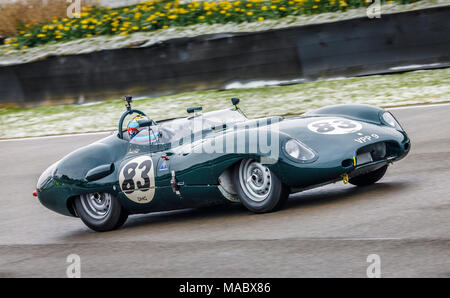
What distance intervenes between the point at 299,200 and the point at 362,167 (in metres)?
0.90

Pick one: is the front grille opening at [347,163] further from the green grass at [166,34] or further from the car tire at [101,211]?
the green grass at [166,34]

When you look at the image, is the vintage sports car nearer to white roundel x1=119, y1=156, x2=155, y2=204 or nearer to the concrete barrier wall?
white roundel x1=119, y1=156, x2=155, y2=204

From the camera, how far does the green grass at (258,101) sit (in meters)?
11.9

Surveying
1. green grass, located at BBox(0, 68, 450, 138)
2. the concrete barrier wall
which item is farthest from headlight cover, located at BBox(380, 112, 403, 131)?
the concrete barrier wall

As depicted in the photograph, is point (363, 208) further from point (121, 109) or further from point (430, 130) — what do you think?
point (121, 109)

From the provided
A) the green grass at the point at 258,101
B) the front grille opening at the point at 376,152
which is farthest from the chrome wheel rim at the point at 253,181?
the green grass at the point at 258,101

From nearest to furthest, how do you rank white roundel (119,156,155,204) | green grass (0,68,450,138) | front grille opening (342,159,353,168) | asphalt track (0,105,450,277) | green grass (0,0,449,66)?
asphalt track (0,105,450,277)
front grille opening (342,159,353,168)
white roundel (119,156,155,204)
green grass (0,68,450,138)
green grass (0,0,449,66)

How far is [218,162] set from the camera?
6.07 metres

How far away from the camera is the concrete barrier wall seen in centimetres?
1195

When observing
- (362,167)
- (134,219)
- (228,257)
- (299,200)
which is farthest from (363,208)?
(134,219)

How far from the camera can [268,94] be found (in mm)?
13133

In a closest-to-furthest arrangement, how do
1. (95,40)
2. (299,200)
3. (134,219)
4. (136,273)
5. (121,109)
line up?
(136,273) < (299,200) < (134,219) < (121,109) < (95,40)

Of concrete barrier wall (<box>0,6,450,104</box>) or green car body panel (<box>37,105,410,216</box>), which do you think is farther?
concrete barrier wall (<box>0,6,450,104</box>)

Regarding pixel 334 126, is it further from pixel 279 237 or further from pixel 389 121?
pixel 279 237
